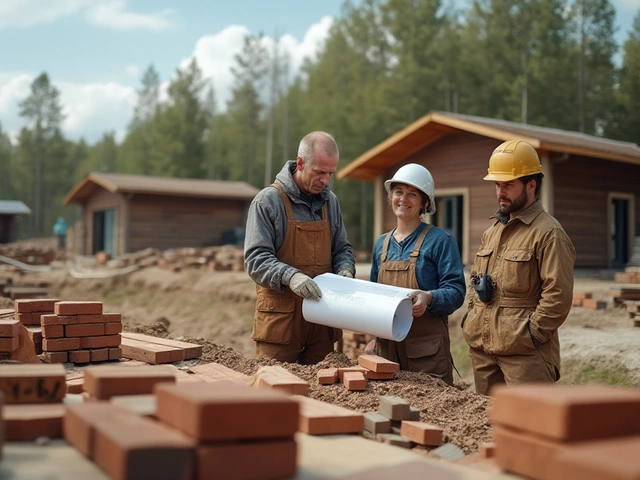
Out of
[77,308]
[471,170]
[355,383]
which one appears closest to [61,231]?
[471,170]

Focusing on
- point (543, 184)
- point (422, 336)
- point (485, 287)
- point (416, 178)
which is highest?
point (543, 184)

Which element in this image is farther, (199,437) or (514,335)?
(514,335)

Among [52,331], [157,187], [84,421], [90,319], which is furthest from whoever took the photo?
[157,187]

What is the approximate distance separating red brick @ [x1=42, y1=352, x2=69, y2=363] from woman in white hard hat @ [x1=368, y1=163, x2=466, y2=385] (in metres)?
2.35

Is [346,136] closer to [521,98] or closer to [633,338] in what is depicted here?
[521,98]

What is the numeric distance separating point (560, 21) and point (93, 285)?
25146 millimetres

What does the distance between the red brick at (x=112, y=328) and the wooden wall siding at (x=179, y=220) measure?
823 inches

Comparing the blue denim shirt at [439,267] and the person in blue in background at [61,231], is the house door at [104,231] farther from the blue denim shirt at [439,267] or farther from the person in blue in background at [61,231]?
the blue denim shirt at [439,267]

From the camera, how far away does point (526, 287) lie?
437 cm

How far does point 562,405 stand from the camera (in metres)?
1.86

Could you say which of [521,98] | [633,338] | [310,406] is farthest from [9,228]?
[310,406]

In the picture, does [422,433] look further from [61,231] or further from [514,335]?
[61,231]

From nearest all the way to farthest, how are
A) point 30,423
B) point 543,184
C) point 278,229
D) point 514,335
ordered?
point 30,423 < point 514,335 < point 278,229 < point 543,184

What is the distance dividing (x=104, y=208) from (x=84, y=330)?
24.2m
